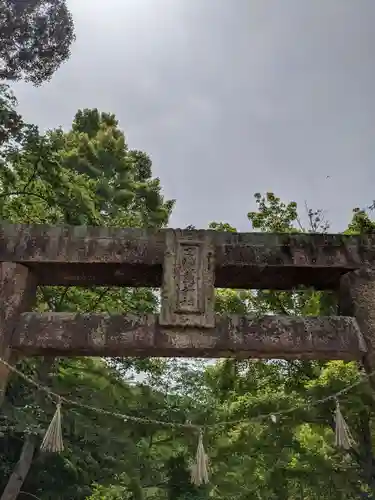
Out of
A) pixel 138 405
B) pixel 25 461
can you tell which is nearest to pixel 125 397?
pixel 138 405

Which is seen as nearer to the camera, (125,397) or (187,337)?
(187,337)

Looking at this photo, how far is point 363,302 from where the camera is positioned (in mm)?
5016

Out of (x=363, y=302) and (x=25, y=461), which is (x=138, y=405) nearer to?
(x=25, y=461)

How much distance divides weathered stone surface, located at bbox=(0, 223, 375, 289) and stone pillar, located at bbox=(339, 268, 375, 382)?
12 cm

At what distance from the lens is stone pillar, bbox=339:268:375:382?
15.8 feet

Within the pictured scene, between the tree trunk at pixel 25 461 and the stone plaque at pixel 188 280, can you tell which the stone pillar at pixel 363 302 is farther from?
the tree trunk at pixel 25 461

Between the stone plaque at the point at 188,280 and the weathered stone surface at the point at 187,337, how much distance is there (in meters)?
0.12

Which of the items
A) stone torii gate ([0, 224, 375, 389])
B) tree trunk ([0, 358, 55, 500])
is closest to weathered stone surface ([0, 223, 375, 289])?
stone torii gate ([0, 224, 375, 389])

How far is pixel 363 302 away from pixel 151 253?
233cm

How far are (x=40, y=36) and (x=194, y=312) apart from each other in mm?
9008

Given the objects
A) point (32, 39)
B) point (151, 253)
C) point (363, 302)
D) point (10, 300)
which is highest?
point (32, 39)

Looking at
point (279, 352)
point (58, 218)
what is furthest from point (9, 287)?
point (58, 218)

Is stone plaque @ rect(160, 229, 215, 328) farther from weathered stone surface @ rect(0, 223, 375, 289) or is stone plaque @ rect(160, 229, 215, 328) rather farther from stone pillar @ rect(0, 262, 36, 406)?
stone pillar @ rect(0, 262, 36, 406)

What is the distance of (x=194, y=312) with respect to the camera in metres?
4.76
